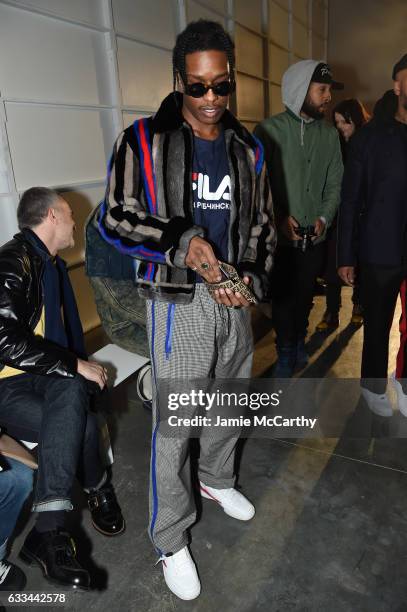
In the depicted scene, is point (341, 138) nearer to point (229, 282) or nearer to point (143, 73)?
point (143, 73)

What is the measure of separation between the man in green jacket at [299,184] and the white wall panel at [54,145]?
1413 millimetres

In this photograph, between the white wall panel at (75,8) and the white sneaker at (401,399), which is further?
the white wall panel at (75,8)

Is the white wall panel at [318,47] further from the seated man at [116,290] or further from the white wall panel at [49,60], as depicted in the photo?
the seated man at [116,290]

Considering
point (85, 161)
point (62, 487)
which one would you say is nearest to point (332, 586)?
point (62, 487)

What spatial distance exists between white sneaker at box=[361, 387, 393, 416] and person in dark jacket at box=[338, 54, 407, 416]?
0.01 metres

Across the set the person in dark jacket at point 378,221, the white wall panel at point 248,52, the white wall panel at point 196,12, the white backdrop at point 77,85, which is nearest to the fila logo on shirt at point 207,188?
the person in dark jacket at point 378,221

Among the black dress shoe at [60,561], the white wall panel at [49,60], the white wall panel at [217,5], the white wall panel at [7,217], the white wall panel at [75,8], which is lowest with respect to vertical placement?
the black dress shoe at [60,561]

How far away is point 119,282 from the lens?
2.34m

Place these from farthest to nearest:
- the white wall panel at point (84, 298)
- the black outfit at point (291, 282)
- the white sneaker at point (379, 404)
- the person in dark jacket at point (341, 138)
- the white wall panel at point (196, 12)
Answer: the white wall panel at point (196, 12), the person in dark jacket at point (341, 138), the white wall panel at point (84, 298), the black outfit at point (291, 282), the white sneaker at point (379, 404)

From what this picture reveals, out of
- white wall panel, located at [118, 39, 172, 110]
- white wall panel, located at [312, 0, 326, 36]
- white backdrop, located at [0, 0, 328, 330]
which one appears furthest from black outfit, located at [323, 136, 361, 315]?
white wall panel, located at [312, 0, 326, 36]

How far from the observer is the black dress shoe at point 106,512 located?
191 centimetres

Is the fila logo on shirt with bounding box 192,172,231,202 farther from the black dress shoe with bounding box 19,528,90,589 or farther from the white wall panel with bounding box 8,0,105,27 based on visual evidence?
the white wall panel with bounding box 8,0,105,27

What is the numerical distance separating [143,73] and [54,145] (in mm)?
1345

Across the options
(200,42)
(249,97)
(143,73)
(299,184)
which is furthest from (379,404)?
(249,97)
